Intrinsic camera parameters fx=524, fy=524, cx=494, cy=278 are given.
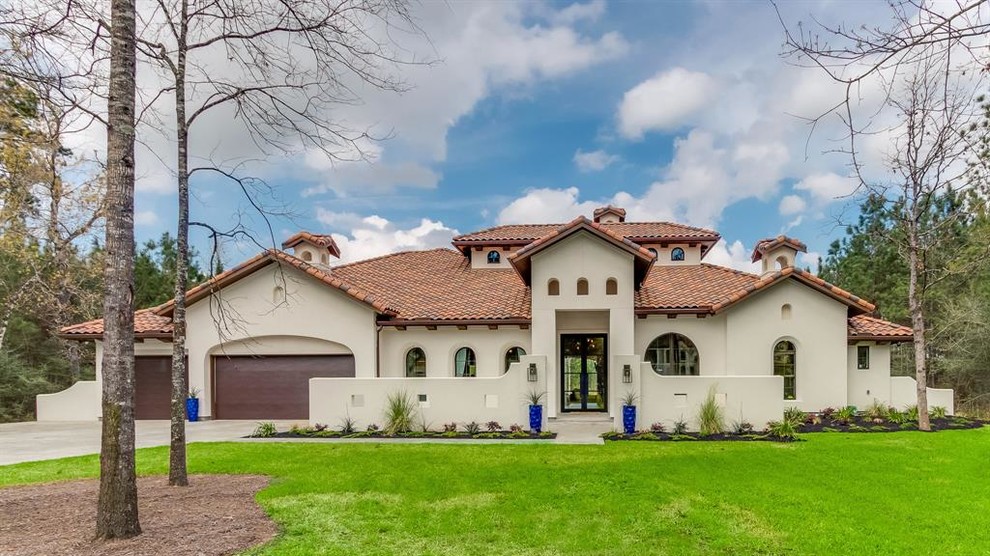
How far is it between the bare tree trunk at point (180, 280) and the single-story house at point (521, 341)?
6.08 meters

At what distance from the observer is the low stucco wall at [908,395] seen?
15.8 metres

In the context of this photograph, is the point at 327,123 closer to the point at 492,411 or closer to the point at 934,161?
the point at 492,411

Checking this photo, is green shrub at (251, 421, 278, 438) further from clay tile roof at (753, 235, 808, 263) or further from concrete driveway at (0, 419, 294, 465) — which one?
clay tile roof at (753, 235, 808, 263)

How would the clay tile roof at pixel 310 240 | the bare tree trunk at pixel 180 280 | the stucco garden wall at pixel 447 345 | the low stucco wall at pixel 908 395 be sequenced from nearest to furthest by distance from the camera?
the bare tree trunk at pixel 180 280 < the low stucco wall at pixel 908 395 < the stucco garden wall at pixel 447 345 < the clay tile roof at pixel 310 240

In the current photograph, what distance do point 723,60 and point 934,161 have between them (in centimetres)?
658

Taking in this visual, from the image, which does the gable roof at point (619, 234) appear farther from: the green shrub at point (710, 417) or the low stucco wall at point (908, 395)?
the green shrub at point (710, 417)

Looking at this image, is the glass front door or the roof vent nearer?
the glass front door

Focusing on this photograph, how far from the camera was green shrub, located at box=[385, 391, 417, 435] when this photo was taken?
13484 millimetres

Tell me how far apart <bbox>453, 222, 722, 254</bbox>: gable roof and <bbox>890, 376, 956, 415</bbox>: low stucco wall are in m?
7.41

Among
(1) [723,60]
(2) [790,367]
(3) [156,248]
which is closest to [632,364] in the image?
(2) [790,367]

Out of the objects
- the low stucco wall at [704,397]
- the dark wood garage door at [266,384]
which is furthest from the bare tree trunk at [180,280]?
the low stucco wall at [704,397]

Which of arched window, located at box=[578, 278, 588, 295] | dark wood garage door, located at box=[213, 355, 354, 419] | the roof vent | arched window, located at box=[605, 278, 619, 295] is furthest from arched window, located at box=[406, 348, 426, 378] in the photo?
the roof vent

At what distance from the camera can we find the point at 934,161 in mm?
13789

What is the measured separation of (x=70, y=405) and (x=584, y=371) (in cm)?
1693
